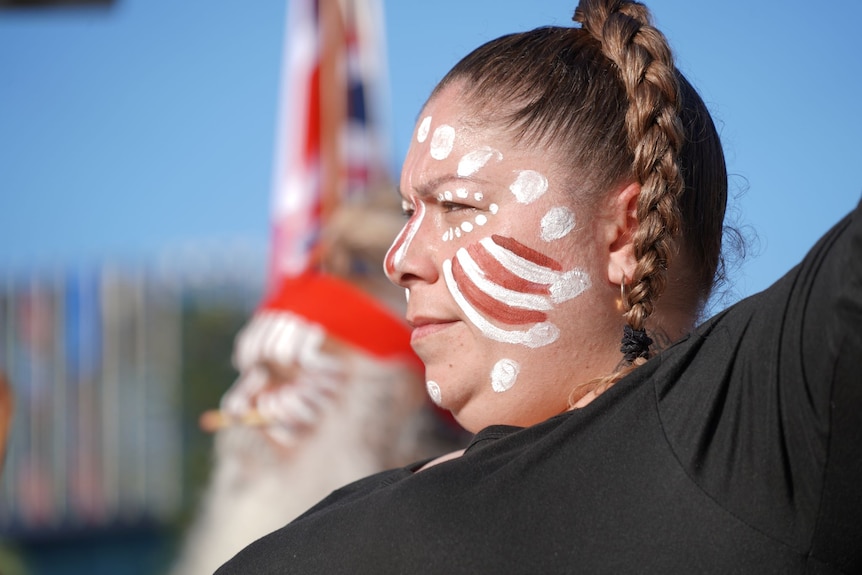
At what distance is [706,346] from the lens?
95 cm

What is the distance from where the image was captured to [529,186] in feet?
3.79

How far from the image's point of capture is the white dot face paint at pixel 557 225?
115 centimetres

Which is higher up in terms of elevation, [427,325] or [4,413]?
[427,325]

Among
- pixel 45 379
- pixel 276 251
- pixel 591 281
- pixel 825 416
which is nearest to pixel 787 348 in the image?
pixel 825 416

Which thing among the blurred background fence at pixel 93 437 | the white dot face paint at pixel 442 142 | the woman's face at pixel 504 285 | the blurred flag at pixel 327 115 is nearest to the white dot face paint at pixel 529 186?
the woman's face at pixel 504 285

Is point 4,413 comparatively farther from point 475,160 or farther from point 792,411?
point 792,411

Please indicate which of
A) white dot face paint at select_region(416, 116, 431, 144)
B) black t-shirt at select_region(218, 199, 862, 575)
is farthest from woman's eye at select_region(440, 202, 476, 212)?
black t-shirt at select_region(218, 199, 862, 575)

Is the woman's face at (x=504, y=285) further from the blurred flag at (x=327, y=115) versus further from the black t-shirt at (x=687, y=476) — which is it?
the blurred flag at (x=327, y=115)

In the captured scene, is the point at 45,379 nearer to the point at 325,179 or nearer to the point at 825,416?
the point at 325,179

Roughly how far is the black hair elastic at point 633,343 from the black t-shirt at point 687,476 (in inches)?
4.2

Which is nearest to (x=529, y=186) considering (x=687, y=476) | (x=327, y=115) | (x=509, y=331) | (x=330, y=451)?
(x=509, y=331)

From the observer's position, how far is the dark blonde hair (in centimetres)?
112

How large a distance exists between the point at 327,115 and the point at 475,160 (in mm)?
3224

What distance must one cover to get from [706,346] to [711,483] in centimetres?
14
